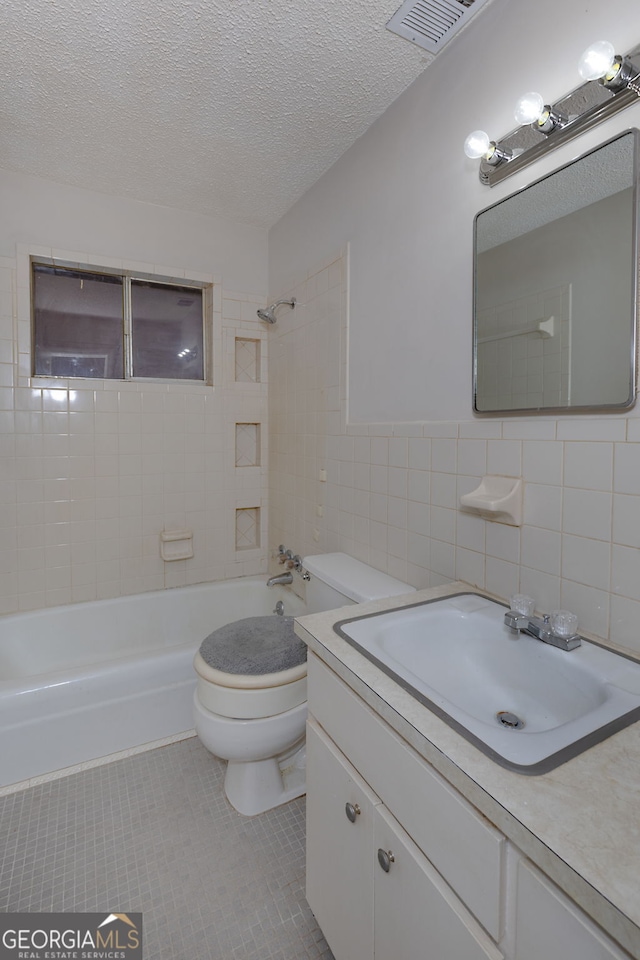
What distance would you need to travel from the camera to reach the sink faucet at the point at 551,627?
925 mm

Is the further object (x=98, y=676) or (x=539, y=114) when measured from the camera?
(x=98, y=676)

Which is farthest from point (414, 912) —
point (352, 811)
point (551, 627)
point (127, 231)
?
point (127, 231)

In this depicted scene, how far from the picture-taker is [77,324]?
2.34m

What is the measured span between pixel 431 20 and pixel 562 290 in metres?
0.91

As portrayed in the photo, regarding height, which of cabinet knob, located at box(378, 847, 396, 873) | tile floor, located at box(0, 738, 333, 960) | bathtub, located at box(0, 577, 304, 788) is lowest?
tile floor, located at box(0, 738, 333, 960)

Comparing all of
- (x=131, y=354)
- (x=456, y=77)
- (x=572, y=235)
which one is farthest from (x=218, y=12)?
(x=131, y=354)

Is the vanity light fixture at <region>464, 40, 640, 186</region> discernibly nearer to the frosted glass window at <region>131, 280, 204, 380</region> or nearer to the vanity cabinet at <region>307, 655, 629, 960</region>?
the vanity cabinet at <region>307, 655, 629, 960</region>

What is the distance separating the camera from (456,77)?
1328 mm

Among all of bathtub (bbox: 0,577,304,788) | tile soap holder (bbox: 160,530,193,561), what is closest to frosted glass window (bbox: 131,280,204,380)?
tile soap holder (bbox: 160,530,193,561)

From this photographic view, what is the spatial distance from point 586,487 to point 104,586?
2309 millimetres

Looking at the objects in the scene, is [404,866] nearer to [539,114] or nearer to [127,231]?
[539,114]

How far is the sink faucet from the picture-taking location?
3.04 ft

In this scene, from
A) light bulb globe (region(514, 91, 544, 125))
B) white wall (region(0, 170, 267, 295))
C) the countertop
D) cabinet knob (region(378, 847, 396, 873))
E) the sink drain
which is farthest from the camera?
white wall (region(0, 170, 267, 295))

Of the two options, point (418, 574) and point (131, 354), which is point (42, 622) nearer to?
point (131, 354)
